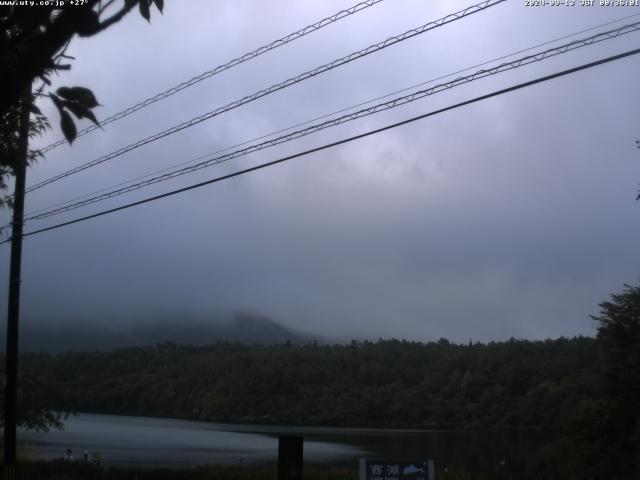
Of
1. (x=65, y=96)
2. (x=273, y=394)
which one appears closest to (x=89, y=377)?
(x=273, y=394)

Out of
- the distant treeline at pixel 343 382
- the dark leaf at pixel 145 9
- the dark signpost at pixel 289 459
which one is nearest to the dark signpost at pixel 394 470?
the dark signpost at pixel 289 459

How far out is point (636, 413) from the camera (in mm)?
34656

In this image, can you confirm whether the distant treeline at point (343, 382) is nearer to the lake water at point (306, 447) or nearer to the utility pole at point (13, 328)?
the lake water at point (306, 447)

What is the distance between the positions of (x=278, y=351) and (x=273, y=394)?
771 inches

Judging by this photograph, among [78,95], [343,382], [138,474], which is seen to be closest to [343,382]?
[343,382]

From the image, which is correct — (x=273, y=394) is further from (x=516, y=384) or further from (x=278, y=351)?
(x=516, y=384)

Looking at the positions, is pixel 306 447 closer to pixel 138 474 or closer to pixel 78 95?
pixel 138 474

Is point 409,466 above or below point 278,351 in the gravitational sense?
below

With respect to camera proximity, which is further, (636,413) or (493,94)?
(636,413)

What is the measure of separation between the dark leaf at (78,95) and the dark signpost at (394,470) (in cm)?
930

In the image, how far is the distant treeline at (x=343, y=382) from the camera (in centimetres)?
9119

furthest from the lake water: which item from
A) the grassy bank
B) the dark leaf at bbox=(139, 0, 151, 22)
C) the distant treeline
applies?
the dark leaf at bbox=(139, 0, 151, 22)

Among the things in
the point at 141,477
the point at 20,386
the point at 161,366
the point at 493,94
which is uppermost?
the point at 161,366

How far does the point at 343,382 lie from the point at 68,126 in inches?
4392
